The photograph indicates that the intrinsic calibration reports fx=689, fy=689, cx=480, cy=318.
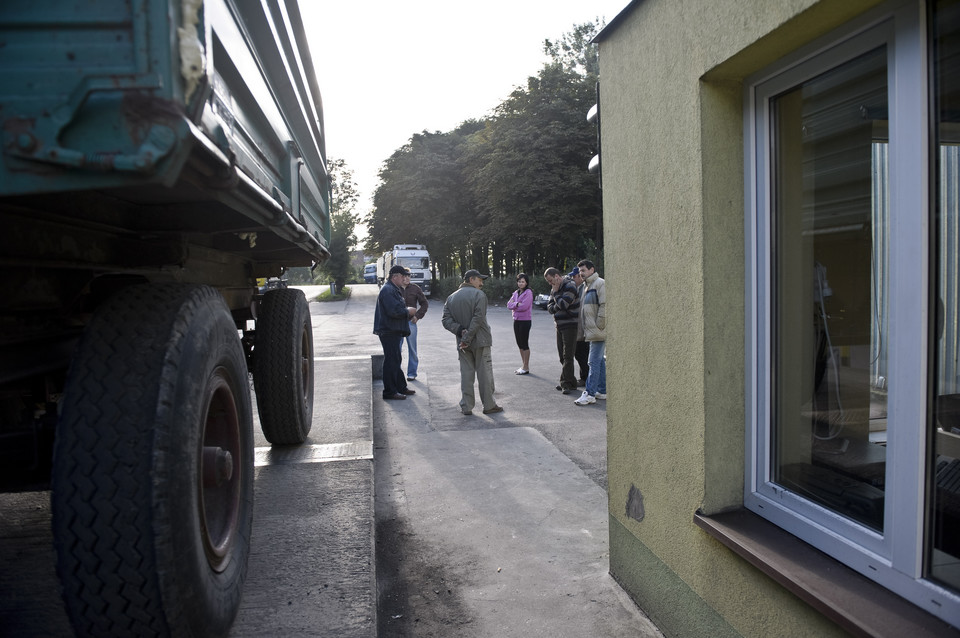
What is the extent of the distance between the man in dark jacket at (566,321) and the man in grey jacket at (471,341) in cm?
149

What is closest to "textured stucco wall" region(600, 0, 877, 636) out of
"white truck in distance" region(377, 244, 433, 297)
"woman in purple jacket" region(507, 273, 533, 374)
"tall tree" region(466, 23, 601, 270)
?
"woman in purple jacket" region(507, 273, 533, 374)

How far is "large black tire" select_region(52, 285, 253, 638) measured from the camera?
1740mm

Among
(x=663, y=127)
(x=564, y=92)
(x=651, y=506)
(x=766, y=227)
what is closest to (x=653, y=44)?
(x=663, y=127)

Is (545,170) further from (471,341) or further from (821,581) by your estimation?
(821,581)

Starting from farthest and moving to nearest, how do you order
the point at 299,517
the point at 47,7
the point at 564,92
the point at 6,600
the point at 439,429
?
the point at 564,92 < the point at 439,429 < the point at 299,517 < the point at 6,600 < the point at 47,7

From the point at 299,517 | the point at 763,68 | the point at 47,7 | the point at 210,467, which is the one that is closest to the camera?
the point at 47,7

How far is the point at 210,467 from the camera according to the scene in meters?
2.20

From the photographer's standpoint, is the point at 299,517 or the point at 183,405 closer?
the point at 183,405

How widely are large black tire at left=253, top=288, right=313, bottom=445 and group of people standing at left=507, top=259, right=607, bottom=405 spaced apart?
151 inches

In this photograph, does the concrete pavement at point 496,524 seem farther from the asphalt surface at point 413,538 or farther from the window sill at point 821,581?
the window sill at point 821,581

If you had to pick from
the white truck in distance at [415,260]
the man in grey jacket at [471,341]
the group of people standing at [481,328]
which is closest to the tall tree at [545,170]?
the white truck in distance at [415,260]

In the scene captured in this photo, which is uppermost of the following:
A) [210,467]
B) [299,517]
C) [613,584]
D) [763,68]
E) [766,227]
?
[763,68]

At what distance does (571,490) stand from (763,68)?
3578 millimetres

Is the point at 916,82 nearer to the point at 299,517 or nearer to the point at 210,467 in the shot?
the point at 210,467
